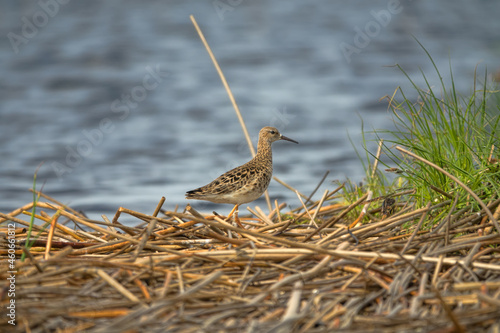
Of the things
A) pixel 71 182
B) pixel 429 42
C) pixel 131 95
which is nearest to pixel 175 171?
pixel 71 182

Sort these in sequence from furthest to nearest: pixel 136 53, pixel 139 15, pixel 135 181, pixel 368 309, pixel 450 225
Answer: pixel 139 15 → pixel 136 53 → pixel 135 181 → pixel 450 225 → pixel 368 309

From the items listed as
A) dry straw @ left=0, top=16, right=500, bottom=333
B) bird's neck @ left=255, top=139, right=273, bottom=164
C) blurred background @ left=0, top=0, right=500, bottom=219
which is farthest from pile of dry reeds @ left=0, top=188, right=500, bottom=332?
blurred background @ left=0, top=0, right=500, bottom=219

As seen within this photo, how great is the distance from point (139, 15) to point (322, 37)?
678cm

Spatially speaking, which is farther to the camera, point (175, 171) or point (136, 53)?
point (136, 53)

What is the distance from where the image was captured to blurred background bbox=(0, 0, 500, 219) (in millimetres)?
12617

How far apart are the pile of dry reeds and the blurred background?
12.2 feet

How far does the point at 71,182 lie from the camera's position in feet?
40.9

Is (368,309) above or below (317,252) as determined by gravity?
below

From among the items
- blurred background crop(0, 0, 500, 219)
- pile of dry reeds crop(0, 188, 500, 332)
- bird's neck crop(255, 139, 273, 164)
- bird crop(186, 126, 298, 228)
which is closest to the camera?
pile of dry reeds crop(0, 188, 500, 332)

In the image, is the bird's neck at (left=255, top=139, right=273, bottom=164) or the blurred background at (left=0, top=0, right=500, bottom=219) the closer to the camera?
the bird's neck at (left=255, top=139, right=273, bottom=164)

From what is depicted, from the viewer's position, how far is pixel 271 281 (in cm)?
441

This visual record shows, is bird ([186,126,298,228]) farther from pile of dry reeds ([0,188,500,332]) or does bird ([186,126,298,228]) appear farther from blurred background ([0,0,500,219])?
blurred background ([0,0,500,219])

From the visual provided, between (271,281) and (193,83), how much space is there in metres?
15.0

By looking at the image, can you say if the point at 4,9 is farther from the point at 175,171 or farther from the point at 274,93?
the point at 175,171
